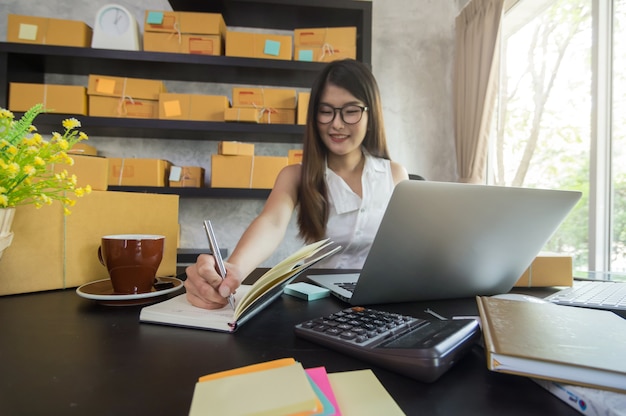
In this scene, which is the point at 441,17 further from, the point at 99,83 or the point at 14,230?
the point at 14,230

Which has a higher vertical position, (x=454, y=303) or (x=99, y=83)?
(x=99, y=83)

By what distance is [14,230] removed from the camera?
69 centimetres

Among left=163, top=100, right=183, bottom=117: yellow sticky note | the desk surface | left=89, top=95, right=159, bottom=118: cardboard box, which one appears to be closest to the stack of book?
the desk surface

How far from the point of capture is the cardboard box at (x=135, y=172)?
2.21 m

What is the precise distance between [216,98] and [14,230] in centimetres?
175

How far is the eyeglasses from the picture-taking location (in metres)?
1.30

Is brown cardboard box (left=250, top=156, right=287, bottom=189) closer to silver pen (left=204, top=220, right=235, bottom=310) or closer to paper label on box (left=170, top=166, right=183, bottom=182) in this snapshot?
paper label on box (left=170, top=166, right=183, bottom=182)

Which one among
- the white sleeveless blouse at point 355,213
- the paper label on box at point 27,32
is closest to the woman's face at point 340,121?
the white sleeveless blouse at point 355,213

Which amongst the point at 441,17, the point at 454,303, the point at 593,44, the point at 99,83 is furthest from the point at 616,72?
the point at 99,83

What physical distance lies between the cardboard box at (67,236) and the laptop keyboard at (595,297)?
2.70 feet

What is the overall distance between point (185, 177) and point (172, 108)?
41cm

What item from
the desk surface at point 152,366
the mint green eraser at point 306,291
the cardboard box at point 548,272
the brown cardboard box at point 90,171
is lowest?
the desk surface at point 152,366

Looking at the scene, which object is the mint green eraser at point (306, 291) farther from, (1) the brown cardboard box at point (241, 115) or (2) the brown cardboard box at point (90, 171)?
(1) the brown cardboard box at point (241, 115)

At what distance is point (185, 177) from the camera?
2.31 metres
